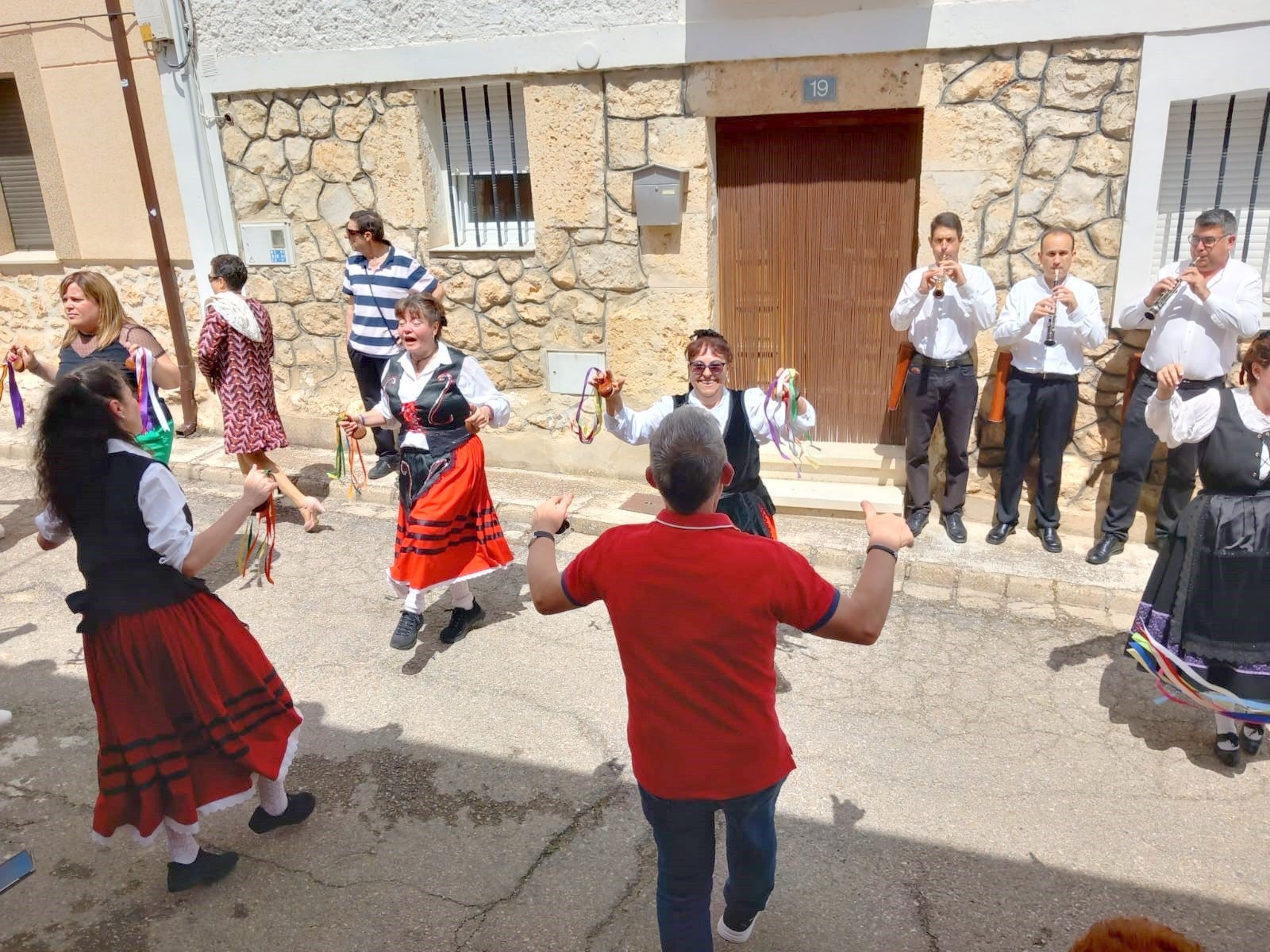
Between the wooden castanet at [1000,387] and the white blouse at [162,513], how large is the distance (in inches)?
168

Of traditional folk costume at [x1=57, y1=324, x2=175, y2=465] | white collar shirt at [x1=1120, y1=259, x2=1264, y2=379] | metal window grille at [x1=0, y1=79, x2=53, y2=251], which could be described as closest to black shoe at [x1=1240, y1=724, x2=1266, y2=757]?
white collar shirt at [x1=1120, y1=259, x2=1264, y2=379]

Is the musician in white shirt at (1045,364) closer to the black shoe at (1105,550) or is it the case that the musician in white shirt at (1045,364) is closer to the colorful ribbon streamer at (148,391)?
the black shoe at (1105,550)

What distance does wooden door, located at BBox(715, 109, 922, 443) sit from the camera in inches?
234

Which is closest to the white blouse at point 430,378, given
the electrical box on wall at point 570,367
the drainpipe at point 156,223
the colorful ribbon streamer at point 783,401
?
the colorful ribbon streamer at point 783,401

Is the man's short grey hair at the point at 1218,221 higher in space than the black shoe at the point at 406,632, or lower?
higher

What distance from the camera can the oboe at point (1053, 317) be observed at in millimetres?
5234

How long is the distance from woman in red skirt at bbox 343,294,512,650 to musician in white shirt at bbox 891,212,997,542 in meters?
2.32

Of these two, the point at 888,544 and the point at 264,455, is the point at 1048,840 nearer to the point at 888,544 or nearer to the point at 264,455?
the point at 888,544

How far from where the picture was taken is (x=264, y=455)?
21.2 feet

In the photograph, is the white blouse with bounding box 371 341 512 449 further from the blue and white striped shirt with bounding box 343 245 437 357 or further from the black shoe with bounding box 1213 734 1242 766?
the black shoe with bounding box 1213 734 1242 766

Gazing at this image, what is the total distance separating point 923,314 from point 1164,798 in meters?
2.90

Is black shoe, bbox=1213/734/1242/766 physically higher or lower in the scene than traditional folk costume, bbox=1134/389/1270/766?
lower

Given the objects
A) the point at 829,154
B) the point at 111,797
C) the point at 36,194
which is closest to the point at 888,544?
the point at 111,797

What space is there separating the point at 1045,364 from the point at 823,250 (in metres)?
1.57
